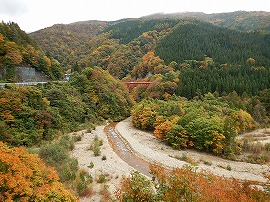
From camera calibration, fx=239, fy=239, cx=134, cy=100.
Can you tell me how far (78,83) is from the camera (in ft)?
188

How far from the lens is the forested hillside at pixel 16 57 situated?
46.0 metres

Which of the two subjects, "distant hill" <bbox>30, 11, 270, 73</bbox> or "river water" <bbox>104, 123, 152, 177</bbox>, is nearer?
"river water" <bbox>104, 123, 152, 177</bbox>

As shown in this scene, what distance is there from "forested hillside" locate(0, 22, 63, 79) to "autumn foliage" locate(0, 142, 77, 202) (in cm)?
3615

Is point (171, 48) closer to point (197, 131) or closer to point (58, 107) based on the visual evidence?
point (58, 107)

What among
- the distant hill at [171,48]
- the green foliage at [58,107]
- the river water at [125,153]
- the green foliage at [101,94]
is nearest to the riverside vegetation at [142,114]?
the green foliage at [58,107]

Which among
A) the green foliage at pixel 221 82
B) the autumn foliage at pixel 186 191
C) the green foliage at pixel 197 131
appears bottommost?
the green foliage at pixel 221 82

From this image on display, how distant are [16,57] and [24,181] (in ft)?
132

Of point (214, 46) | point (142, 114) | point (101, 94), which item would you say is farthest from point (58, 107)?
point (214, 46)

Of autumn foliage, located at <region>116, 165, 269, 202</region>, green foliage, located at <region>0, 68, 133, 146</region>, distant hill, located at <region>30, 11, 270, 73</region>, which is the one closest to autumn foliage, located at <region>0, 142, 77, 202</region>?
autumn foliage, located at <region>116, 165, 269, 202</region>

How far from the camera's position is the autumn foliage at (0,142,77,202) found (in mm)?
12016

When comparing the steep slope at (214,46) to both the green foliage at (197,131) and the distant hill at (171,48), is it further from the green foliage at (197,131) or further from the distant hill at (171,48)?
the green foliage at (197,131)

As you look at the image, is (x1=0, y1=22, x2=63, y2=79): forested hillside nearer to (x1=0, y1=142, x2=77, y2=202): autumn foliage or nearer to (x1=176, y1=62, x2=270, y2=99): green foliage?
(x1=176, y1=62, x2=270, y2=99): green foliage

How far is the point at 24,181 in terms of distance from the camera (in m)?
12.8

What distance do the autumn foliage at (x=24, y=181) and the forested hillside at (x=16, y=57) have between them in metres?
36.2
